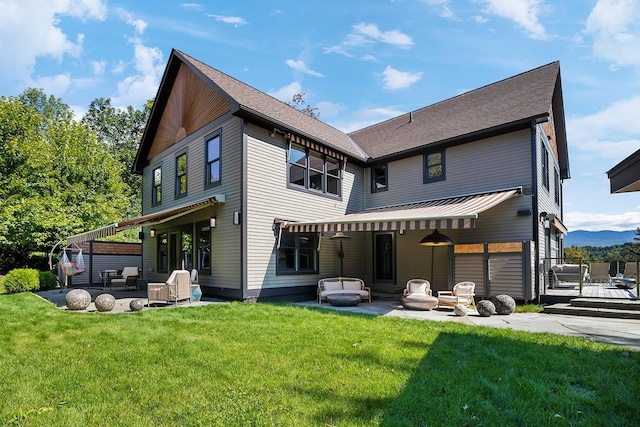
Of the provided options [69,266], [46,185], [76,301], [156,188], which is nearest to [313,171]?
[156,188]

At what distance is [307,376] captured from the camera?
464 centimetres

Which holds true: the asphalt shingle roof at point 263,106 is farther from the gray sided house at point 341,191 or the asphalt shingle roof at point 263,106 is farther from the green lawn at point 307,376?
the green lawn at point 307,376

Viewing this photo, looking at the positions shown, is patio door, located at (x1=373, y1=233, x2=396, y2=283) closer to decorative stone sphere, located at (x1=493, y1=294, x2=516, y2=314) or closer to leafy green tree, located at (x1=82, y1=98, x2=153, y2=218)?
decorative stone sphere, located at (x1=493, y1=294, x2=516, y2=314)

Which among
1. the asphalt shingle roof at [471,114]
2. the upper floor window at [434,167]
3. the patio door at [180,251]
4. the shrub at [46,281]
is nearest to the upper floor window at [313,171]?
the asphalt shingle roof at [471,114]

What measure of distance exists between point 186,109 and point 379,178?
8.77 metres

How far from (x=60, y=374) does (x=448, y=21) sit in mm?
14698

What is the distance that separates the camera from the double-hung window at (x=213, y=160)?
514 inches

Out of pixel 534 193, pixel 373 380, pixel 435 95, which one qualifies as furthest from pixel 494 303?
pixel 435 95

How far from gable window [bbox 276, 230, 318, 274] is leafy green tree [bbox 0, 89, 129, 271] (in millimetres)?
15026

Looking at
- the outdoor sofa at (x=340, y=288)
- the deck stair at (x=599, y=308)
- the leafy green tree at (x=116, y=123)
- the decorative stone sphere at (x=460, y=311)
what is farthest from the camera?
the leafy green tree at (x=116, y=123)

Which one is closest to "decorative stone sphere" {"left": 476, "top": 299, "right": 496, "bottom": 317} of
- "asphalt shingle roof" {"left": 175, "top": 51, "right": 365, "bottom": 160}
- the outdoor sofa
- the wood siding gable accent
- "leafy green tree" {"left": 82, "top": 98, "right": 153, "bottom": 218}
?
the outdoor sofa

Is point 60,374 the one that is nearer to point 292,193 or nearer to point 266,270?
point 266,270

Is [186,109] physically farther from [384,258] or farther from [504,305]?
[504,305]

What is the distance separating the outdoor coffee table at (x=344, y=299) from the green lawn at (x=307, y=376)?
12.4 ft
